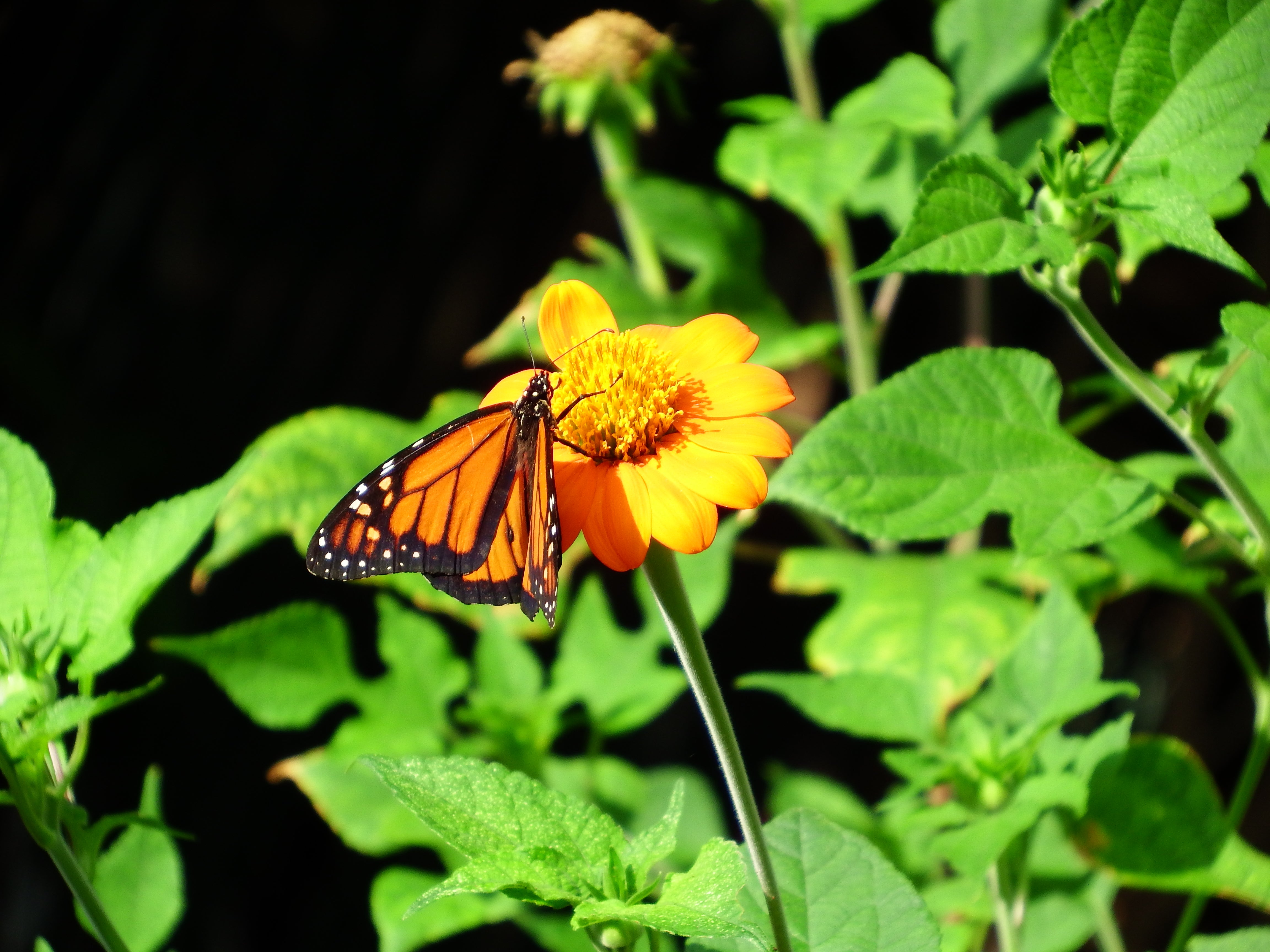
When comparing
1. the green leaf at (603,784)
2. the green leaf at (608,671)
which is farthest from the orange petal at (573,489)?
the green leaf at (603,784)

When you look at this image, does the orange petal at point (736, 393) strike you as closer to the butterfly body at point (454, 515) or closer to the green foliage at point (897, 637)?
the butterfly body at point (454, 515)

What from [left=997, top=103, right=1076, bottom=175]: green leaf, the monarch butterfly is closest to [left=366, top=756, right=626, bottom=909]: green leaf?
the monarch butterfly

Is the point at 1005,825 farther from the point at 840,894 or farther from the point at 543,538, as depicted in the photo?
the point at 543,538

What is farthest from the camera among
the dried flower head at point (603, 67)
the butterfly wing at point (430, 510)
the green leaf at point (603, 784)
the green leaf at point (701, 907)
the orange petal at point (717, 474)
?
the dried flower head at point (603, 67)

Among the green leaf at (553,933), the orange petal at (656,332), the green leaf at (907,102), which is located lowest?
the green leaf at (553,933)

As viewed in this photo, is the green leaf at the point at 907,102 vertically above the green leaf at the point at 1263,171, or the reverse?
the green leaf at the point at 907,102

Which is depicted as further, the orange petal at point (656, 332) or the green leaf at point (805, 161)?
the green leaf at point (805, 161)

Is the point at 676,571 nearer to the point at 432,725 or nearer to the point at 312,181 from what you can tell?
the point at 432,725
